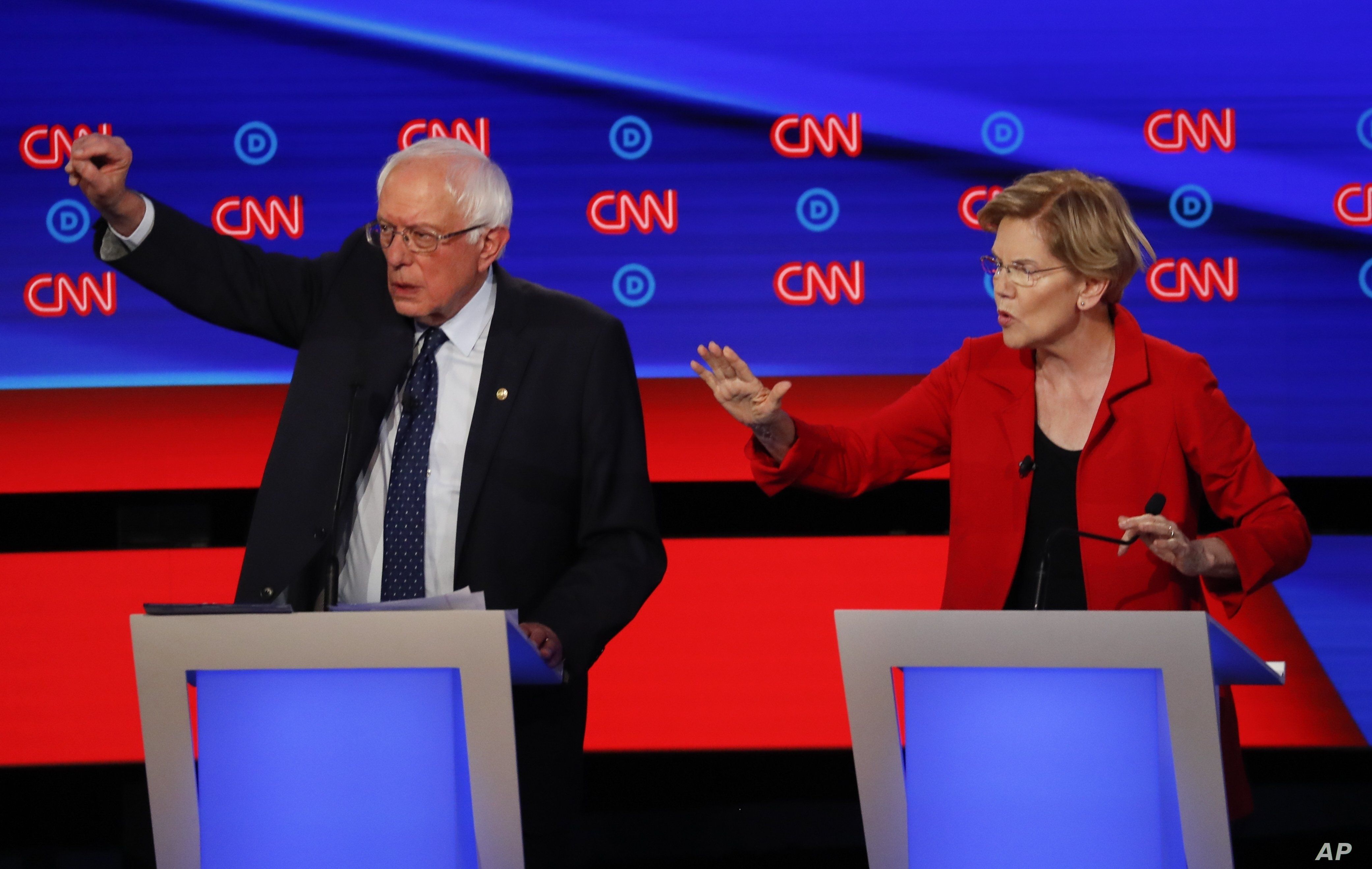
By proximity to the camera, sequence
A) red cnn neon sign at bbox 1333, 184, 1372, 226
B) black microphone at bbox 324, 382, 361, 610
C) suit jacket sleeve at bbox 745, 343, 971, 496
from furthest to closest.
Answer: red cnn neon sign at bbox 1333, 184, 1372, 226
suit jacket sleeve at bbox 745, 343, 971, 496
black microphone at bbox 324, 382, 361, 610

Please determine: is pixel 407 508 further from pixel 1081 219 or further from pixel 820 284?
pixel 820 284

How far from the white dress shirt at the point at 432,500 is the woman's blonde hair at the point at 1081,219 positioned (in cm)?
98

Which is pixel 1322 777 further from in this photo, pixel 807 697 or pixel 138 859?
pixel 138 859

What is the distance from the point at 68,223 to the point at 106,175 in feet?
5.12

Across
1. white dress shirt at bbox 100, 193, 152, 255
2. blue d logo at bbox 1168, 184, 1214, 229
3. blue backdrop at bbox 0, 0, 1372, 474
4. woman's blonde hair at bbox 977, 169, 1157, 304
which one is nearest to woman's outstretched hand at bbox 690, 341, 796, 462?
woman's blonde hair at bbox 977, 169, 1157, 304

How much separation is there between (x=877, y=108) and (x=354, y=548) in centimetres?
189

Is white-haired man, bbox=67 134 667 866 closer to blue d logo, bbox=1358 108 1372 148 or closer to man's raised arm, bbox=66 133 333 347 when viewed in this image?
man's raised arm, bbox=66 133 333 347

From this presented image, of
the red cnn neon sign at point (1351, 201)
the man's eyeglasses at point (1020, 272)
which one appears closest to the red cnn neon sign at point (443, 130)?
the man's eyeglasses at point (1020, 272)

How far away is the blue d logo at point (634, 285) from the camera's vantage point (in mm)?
3449

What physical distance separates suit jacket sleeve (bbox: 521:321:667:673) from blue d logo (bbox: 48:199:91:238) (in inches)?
72.9

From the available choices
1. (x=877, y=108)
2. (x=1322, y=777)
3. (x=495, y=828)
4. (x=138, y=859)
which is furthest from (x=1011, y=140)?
(x=138, y=859)

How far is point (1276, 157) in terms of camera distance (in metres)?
3.36

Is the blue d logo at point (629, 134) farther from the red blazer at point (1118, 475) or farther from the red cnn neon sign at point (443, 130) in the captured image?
the red blazer at point (1118, 475)

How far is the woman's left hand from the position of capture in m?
1.88
